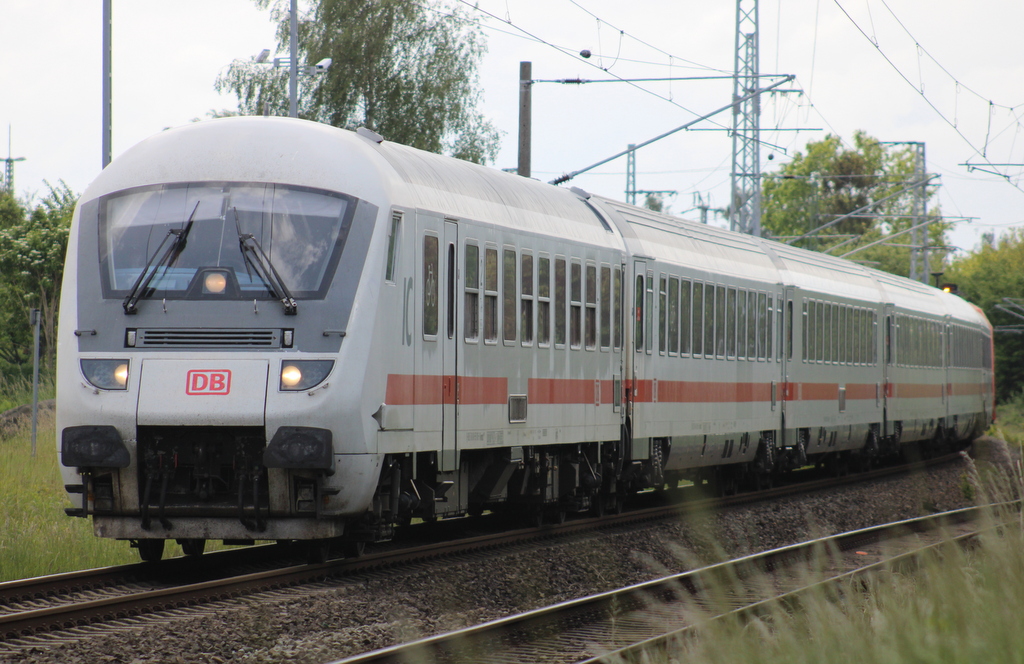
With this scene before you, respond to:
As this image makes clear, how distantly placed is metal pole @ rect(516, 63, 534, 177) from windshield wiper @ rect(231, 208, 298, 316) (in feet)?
38.0

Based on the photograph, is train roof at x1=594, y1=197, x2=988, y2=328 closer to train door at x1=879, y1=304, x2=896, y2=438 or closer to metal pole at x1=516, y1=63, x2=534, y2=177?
train door at x1=879, y1=304, x2=896, y2=438

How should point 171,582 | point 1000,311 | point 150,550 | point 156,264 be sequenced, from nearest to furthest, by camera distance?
point 156,264 → point 171,582 → point 150,550 → point 1000,311

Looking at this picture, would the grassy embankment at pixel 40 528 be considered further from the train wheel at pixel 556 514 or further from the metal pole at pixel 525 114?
the metal pole at pixel 525 114

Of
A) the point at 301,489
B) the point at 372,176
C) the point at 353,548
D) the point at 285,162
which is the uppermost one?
the point at 285,162

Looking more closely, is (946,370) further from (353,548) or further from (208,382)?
(208,382)

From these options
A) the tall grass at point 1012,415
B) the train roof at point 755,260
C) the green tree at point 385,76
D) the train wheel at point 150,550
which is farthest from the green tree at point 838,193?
the train wheel at point 150,550

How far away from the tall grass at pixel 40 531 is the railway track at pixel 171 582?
1217mm

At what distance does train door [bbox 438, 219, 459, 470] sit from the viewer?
11.2 meters

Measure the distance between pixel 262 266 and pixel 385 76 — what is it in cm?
3081

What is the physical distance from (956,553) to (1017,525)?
88.3 inches

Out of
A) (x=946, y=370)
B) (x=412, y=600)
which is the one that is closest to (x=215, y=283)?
(x=412, y=600)

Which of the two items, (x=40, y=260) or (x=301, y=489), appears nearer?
(x=301, y=489)

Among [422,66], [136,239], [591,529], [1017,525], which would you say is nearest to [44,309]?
[422,66]

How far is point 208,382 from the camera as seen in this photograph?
31.3ft
